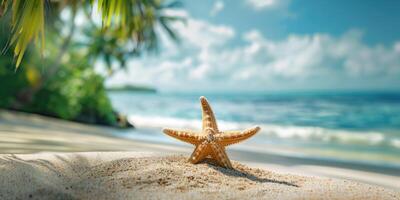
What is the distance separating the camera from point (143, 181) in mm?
3695

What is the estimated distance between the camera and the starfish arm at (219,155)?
4.21m

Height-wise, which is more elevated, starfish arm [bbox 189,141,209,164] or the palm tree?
the palm tree

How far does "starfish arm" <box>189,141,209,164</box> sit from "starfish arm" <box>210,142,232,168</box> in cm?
6

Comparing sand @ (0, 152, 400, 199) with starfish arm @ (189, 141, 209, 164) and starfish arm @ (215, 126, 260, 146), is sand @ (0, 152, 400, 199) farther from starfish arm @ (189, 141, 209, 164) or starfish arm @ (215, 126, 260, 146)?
starfish arm @ (215, 126, 260, 146)

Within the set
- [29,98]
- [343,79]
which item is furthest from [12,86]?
[343,79]

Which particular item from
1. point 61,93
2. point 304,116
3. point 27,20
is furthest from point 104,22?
point 304,116

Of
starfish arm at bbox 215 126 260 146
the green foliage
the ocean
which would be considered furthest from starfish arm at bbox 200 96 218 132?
the green foliage

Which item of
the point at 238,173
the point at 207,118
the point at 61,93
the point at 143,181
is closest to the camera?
the point at 143,181

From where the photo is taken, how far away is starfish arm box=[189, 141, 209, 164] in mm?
4219

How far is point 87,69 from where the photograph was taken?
20.2m

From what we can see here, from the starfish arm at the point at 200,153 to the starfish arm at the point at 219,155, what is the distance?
0.06m

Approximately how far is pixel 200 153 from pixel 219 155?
0.17 m

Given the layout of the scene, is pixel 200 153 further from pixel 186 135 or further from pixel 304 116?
pixel 304 116

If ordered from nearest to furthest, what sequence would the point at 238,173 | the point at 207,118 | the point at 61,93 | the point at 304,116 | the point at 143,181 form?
the point at 143,181
the point at 238,173
the point at 207,118
the point at 61,93
the point at 304,116
